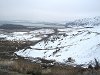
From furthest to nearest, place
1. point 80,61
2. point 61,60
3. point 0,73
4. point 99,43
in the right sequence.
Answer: point 99,43
point 61,60
point 80,61
point 0,73

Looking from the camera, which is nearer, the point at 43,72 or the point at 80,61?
the point at 43,72

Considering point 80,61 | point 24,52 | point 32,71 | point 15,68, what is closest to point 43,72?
point 32,71

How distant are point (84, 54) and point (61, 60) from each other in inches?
104

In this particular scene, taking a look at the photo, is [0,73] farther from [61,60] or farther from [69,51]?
[69,51]

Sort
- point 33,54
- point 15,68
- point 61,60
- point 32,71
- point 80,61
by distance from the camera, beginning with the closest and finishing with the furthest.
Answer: point 32,71
point 15,68
point 80,61
point 61,60
point 33,54

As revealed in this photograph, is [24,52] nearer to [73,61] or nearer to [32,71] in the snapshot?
[73,61]

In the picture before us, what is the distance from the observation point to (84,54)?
83.5 ft

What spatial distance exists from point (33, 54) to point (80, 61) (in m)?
8.76

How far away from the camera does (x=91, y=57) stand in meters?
23.7

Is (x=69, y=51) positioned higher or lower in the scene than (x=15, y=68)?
lower

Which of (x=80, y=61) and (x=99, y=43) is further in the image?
(x=99, y=43)

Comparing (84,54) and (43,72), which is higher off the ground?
(43,72)

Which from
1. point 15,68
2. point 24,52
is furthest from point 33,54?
point 15,68

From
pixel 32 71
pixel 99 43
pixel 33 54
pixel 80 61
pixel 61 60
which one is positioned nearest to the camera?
pixel 32 71
